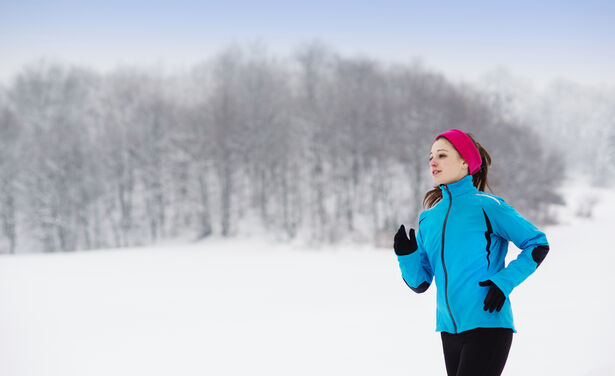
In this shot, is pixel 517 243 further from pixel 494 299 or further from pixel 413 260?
pixel 413 260

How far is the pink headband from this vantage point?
6.25 ft

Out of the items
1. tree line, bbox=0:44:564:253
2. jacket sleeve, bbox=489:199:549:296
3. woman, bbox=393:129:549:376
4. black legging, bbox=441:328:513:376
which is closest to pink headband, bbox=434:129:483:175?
woman, bbox=393:129:549:376

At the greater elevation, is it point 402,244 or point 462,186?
point 462,186

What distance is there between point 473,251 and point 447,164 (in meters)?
0.43

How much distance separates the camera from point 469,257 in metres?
1.79

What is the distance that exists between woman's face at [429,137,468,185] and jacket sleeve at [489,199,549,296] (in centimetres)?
22

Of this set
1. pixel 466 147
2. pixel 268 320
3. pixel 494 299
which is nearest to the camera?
pixel 494 299

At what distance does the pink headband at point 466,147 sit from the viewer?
1.91m

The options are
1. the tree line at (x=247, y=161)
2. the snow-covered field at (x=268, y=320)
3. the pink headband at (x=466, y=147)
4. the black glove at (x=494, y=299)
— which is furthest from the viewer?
the tree line at (x=247, y=161)

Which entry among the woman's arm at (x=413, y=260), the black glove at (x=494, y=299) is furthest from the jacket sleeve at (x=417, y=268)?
the black glove at (x=494, y=299)

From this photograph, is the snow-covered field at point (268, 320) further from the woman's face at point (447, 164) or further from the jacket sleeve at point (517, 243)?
the woman's face at point (447, 164)

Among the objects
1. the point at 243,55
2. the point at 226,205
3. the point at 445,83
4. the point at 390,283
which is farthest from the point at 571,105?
the point at 390,283

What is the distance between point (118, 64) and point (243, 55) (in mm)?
12389

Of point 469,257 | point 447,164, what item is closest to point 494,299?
point 469,257
